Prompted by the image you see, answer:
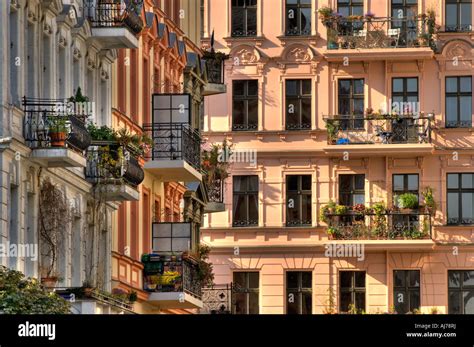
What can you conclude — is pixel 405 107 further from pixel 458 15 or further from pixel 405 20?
pixel 458 15

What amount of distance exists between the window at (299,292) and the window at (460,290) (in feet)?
15.9

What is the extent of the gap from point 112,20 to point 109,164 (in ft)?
10.3

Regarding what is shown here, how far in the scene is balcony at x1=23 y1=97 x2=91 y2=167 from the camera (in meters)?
34.0

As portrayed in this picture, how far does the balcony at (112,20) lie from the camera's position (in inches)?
1623

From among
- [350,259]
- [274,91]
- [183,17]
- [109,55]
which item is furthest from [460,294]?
[109,55]

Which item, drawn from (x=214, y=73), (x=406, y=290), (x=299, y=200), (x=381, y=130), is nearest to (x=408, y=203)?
(x=381, y=130)

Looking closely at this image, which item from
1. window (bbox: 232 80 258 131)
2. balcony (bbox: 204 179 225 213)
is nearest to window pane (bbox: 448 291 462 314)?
window (bbox: 232 80 258 131)

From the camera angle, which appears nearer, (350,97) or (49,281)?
(49,281)

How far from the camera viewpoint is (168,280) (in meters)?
48.8

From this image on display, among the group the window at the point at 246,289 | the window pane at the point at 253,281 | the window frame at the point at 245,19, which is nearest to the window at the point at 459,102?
the window frame at the point at 245,19

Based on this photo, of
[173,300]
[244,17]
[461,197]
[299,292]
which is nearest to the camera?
[173,300]

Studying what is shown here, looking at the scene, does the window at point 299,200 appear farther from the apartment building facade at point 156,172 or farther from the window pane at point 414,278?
the apartment building facade at point 156,172

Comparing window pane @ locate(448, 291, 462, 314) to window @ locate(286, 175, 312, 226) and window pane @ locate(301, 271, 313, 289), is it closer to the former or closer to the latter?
window pane @ locate(301, 271, 313, 289)

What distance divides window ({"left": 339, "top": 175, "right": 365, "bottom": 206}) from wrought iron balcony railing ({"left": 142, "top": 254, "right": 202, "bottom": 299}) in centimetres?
2229
